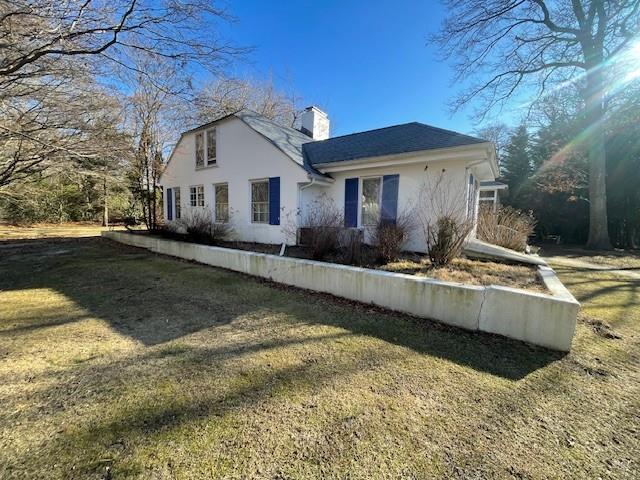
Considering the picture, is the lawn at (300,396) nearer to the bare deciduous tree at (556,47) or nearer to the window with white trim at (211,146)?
the window with white trim at (211,146)

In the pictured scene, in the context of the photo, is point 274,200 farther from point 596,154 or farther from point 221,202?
point 596,154

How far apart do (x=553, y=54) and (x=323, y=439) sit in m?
18.4

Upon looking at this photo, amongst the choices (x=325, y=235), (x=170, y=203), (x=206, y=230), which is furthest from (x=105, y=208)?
(x=325, y=235)

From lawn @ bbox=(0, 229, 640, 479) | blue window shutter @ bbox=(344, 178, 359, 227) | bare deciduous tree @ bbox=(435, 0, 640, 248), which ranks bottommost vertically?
lawn @ bbox=(0, 229, 640, 479)

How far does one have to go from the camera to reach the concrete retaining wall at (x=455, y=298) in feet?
11.4

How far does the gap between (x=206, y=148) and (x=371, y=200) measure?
7500 millimetres

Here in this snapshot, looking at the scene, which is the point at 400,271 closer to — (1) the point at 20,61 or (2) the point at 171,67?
(2) the point at 171,67

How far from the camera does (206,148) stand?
461 inches

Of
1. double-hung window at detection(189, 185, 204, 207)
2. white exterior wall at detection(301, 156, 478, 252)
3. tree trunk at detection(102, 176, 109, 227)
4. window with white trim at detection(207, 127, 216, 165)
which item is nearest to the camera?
white exterior wall at detection(301, 156, 478, 252)

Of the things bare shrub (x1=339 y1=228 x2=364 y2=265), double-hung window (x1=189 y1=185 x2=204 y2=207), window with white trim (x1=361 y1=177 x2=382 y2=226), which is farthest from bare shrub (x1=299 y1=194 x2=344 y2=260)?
double-hung window (x1=189 y1=185 x2=204 y2=207)

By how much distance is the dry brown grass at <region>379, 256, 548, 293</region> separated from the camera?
4.84 meters

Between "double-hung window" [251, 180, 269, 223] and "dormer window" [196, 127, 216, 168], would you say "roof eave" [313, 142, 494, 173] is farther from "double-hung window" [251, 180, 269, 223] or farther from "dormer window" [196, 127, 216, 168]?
"dormer window" [196, 127, 216, 168]

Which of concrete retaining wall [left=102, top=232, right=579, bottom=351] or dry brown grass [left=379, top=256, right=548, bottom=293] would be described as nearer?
concrete retaining wall [left=102, top=232, right=579, bottom=351]

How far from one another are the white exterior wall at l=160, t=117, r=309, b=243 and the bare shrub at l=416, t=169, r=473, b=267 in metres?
3.69
